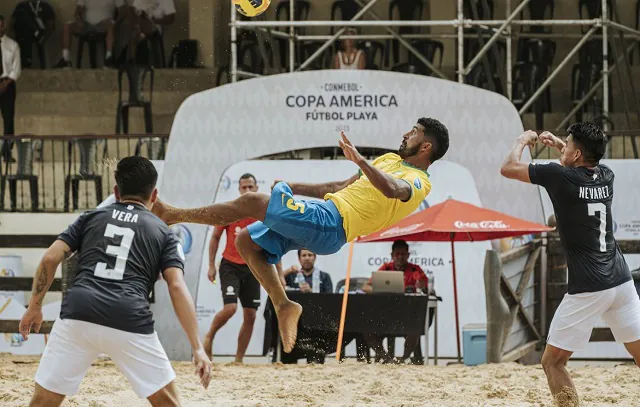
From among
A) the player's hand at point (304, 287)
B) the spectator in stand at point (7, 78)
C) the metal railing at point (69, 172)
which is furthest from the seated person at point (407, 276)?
the spectator in stand at point (7, 78)

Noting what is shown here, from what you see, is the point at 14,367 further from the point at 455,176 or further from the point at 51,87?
the point at 51,87

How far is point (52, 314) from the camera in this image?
12.0 meters

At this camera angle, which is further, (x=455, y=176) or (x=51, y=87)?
(x=51, y=87)

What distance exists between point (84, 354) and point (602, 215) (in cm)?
353

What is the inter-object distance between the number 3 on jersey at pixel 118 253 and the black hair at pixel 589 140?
3.10m

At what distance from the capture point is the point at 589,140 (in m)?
6.90

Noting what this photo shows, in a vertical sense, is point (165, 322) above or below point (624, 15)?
below

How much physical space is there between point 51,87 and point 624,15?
9822 millimetres

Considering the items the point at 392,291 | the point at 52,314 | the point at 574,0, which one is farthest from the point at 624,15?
the point at 52,314

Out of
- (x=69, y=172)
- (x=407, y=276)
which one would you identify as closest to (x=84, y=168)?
(x=69, y=172)

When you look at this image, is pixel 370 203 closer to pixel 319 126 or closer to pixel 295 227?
pixel 295 227

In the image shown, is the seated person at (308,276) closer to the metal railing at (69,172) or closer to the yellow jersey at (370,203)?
the metal railing at (69,172)

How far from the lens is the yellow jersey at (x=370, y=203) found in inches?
283

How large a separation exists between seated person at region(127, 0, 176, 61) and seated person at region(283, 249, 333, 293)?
22.8 feet
